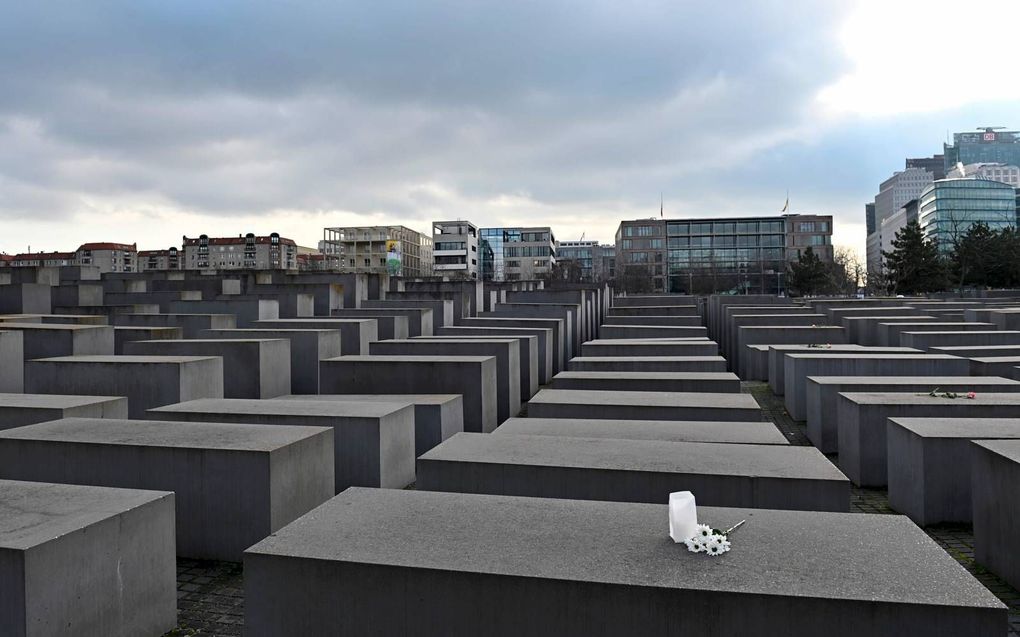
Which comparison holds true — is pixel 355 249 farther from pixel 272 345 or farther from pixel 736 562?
pixel 736 562

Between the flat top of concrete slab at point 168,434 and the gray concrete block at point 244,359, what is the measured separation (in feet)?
15.6

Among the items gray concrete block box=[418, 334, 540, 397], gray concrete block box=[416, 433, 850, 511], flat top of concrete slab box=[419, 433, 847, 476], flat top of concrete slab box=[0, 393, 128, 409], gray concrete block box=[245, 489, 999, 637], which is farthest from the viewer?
gray concrete block box=[418, 334, 540, 397]

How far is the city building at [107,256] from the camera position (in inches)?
5090

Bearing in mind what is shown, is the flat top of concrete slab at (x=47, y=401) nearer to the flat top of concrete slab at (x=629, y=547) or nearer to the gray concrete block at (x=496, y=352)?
the flat top of concrete slab at (x=629, y=547)

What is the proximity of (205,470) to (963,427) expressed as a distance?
310 inches

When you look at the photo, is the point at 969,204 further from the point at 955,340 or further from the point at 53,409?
the point at 53,409

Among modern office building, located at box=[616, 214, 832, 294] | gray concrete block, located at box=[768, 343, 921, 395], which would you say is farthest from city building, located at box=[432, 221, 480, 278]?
gray concrete block, located at box=[768, 343, 921, 395]

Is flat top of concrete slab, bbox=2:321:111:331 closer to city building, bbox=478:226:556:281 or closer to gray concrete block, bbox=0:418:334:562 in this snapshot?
gray concrete block, bbox=0:418:334:562

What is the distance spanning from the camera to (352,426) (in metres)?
8.83

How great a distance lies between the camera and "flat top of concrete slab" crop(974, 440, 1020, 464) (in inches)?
244

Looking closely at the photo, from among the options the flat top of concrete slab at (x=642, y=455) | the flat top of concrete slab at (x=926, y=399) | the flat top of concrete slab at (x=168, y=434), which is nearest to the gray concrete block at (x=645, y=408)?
the flat top of concrete slab at (x=926, y=399)

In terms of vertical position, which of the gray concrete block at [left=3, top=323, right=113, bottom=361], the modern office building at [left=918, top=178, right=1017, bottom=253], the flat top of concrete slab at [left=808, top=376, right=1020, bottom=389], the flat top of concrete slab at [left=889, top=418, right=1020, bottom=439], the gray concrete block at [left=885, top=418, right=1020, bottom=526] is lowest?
the gray concrete block at [left=885, top=418, right=1020, bottom=526]

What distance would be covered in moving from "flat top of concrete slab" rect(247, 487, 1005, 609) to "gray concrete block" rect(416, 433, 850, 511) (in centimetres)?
107

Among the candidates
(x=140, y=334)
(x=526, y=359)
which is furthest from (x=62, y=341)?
(x=526, y=359)
